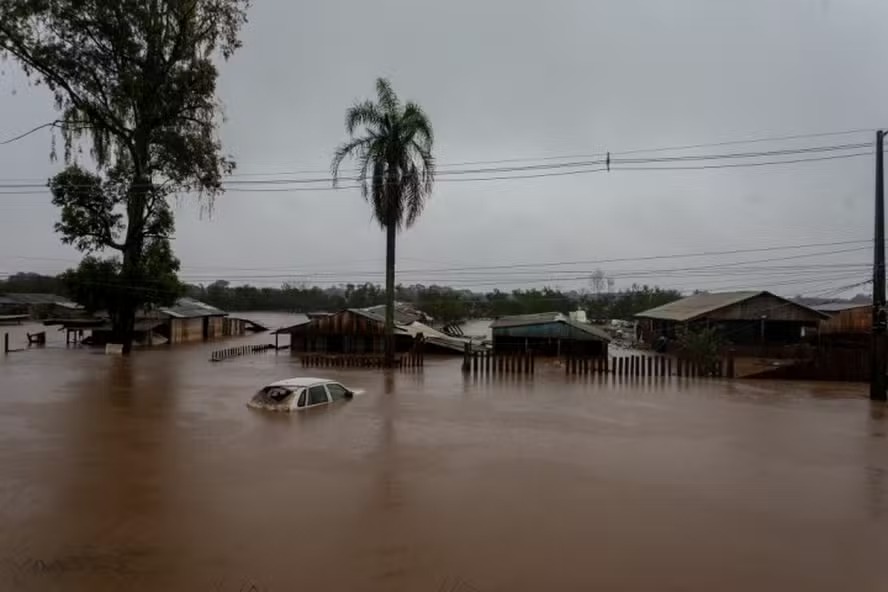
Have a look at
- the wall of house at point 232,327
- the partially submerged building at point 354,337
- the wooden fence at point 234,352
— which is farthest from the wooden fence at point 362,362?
the wall of house at point 232,327

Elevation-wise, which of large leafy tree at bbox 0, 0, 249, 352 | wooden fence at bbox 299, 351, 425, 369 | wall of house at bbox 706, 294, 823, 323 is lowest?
wooden fence at bbox 299, 351, 425, 369

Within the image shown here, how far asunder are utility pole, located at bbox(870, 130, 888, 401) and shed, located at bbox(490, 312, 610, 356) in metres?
15.2

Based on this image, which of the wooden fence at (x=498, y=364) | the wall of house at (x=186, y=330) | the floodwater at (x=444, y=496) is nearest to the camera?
the floodwater at (x=444, y=496)

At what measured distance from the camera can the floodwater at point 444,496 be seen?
783cm

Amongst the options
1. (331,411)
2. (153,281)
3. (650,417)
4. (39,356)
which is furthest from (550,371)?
(39,356)

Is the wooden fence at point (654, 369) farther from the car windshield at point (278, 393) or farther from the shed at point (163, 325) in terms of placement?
the shed at point (163, 325)

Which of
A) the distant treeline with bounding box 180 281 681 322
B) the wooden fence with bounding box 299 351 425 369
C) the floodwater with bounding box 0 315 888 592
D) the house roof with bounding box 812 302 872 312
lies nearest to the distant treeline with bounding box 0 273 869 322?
the distant treeline with bounding box 180 281 681 322

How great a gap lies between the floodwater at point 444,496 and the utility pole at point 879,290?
1.92 metres

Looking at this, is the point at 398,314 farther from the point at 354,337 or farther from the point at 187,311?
the point at 187,311

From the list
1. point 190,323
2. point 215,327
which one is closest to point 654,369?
point 190,323

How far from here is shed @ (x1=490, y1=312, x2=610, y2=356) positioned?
3666 centimetres

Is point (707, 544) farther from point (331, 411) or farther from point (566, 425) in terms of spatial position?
point (331, 411)

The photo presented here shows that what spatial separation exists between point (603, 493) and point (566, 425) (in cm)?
633

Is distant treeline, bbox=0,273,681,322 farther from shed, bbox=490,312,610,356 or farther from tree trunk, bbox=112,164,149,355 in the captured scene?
shed, bbox=490,312,610,356
